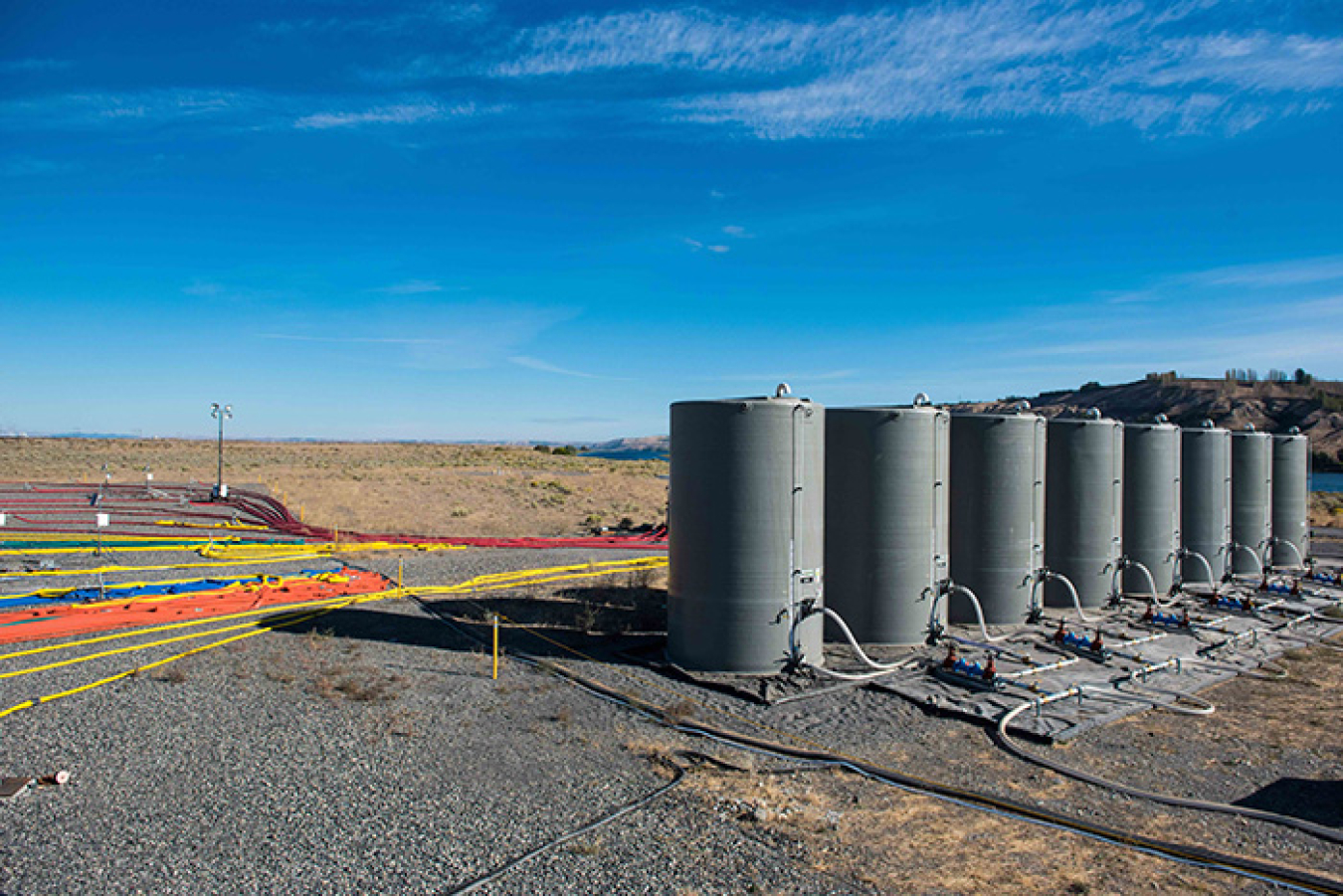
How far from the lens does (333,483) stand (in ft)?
146

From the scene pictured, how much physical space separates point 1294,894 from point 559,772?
584 cm

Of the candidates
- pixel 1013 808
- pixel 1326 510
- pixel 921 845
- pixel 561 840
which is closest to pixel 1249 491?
pixel 1013 808

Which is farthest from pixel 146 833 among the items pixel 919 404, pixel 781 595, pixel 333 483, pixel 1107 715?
pixel 333 483

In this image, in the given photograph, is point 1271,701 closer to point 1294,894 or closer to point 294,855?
point 1294,894

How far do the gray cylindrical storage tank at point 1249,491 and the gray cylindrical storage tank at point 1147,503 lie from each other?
4.74m

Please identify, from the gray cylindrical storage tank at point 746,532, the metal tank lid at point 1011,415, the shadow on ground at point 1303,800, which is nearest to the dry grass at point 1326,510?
the metal tank lid at point 1011,415

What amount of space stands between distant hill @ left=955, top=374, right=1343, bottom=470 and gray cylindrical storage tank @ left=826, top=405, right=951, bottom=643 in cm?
7489

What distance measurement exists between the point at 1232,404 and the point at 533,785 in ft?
375

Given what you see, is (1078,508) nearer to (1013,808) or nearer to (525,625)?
(1013,808)

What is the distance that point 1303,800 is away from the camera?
7.51 meters

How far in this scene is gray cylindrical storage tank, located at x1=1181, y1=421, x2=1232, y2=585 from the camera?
62.8 ft

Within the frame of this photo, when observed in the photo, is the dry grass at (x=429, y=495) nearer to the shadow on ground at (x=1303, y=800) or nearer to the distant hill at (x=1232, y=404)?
the shadow on ground at (x=1303, y=800)

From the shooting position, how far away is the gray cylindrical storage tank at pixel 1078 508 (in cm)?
1588

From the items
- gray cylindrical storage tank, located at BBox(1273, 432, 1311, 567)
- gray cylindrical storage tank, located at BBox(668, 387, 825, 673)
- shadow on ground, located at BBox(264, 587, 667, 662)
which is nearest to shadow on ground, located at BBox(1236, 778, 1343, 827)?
gray cylindrical storage tank, located at BBox(668, 387, 825, 673)
